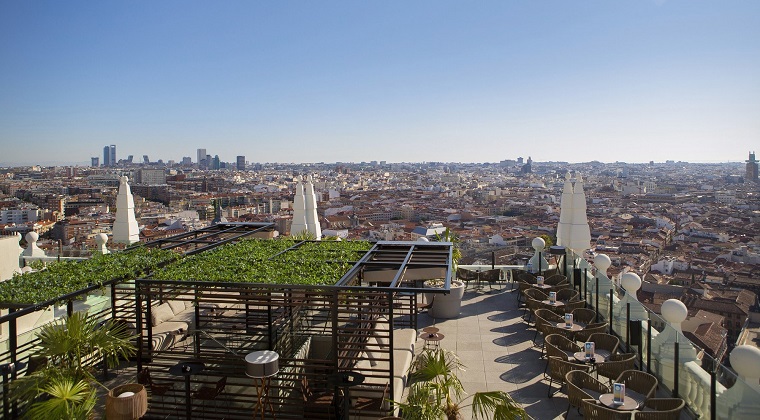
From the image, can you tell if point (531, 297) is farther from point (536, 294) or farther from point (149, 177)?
point (149, 177)

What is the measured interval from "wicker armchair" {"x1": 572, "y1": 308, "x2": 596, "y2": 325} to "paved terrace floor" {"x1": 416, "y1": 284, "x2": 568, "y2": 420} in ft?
2.14

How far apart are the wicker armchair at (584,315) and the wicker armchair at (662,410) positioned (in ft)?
8.04

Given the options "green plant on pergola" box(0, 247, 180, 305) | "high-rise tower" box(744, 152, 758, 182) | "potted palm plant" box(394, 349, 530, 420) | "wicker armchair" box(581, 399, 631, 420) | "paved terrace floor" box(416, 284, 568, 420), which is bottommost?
"paved terrace floor" box(416, 284, 568, 420)

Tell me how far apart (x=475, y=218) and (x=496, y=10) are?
5222cm

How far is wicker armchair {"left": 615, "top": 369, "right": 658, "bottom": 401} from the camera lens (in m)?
4.37

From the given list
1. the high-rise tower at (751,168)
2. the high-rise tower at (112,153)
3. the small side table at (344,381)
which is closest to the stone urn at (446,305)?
the small side table at (344,381)

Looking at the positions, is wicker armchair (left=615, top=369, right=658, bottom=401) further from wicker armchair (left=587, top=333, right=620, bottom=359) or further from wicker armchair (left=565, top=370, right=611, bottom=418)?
wicker armchair (left=587, top=333, right=620, bottom=359)

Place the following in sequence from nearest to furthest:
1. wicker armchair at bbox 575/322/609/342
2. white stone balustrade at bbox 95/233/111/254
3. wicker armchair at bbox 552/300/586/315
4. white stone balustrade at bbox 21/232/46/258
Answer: wicker armchair at bbox 575/322/609/342 < wicker armchair at bbox 552/300/586/315 < white stone balustrade at bbox 95/233/111/254 < white stone balustrade at bbox 21/232/46/258

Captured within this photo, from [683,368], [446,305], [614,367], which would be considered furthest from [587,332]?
[446,305]

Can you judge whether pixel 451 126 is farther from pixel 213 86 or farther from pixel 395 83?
pixel 213 86

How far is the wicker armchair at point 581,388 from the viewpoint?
4273mm

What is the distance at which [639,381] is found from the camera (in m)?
4.46

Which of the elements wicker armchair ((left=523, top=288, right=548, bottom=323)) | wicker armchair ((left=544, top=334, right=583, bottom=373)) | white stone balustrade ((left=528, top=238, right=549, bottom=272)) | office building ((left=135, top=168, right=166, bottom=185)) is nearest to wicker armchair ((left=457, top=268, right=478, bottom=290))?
white stone balustrade ((left=528, top=238, right=549, bottom=272))

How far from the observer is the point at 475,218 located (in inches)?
2734
